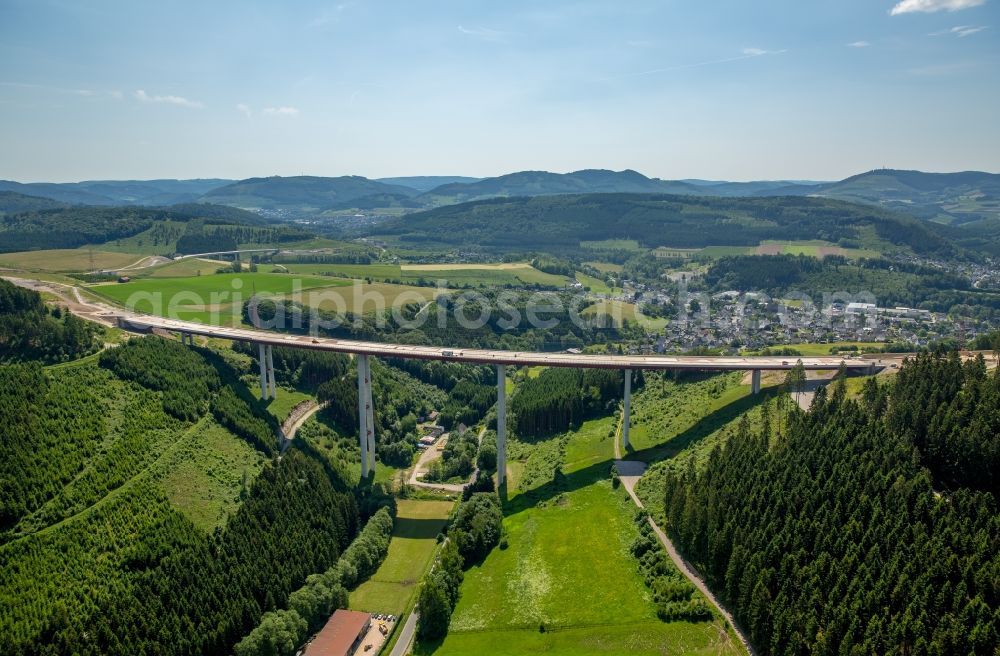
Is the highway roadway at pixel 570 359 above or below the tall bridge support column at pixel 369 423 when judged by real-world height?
above

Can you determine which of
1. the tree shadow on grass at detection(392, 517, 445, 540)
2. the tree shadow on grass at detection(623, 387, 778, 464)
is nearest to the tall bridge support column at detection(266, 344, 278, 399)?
the tree shadow on grass at detection(392, 517, 445, 540)

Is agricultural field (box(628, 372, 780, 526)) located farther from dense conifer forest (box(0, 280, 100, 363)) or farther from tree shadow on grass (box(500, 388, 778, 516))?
dense conifer forest (box(0, 280, 100, 363))

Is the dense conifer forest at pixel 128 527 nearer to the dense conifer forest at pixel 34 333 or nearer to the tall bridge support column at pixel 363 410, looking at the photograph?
the dense conifer forest at pixel 34 333

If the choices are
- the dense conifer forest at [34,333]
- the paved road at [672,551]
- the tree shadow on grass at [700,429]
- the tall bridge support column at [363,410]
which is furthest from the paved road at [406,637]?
the dense conifer forest at [34,333]

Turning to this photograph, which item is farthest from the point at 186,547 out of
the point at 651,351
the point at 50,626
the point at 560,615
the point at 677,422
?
the point at 651,351

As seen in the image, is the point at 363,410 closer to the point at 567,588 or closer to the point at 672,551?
the point at 567,588

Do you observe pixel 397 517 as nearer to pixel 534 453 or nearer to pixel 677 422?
pixel 534 453
